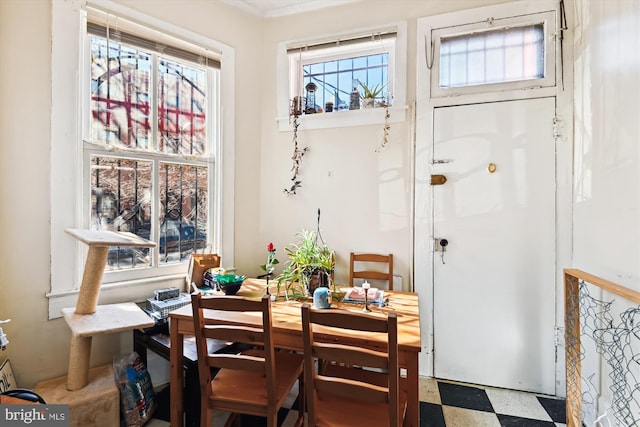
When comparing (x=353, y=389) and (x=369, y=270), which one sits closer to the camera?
(x=353, y=389)

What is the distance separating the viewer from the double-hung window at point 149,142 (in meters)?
2.15

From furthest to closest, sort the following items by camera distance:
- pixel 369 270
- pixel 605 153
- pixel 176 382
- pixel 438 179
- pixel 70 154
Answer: pixel 369 270 → pixel 438 179 → pixel 70 154 → pixel 605 153 → pixel 176 382

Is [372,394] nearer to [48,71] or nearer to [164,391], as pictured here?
[164,391]

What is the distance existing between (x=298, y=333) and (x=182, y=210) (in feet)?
4.98

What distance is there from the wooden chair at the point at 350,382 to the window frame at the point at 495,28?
1942mm

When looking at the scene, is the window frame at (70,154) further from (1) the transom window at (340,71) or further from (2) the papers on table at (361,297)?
(2) the papers on table at (361,297)

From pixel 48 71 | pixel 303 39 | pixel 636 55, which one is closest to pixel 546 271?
pixel 636 55

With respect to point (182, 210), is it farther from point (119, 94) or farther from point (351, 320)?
point (351, 320)

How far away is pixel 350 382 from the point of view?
4.38 feet

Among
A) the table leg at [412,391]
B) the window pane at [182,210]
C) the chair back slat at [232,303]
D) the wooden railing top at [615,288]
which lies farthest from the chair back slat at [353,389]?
the window pane at [182,210]

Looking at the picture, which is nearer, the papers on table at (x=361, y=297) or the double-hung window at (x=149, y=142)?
the papers on table at (x=361, y=297)

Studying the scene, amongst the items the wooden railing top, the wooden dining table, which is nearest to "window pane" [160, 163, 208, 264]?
the wooden dining table

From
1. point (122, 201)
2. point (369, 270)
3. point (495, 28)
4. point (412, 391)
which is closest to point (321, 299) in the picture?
point (412, 391)

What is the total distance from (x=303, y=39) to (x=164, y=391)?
2.97 m
